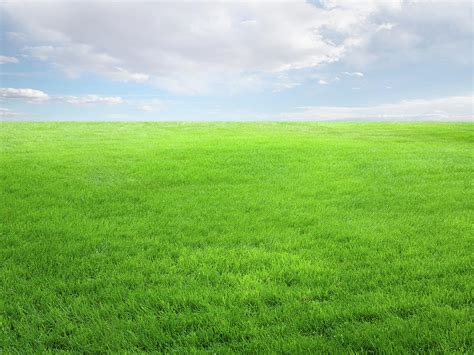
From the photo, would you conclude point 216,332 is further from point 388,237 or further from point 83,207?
point 83,207

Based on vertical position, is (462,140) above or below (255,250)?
above

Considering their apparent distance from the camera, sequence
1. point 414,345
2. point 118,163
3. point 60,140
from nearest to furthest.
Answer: point 414,345 → point 118,163 → point 60,140

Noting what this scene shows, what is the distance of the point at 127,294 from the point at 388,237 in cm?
504

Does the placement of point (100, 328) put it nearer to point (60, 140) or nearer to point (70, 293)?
point (70, 293)

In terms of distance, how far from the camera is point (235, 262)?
266 inches

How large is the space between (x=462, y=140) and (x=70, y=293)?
28.0m

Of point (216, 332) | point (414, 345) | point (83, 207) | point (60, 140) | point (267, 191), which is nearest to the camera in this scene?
point (414, 345)

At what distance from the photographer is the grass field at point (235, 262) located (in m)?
4.74

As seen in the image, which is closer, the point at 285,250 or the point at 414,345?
the point at 414,345

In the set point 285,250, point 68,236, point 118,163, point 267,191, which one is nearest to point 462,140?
point 267,191

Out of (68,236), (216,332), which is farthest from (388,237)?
(68,236)

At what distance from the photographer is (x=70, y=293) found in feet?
19.3

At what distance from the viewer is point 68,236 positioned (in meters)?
8.27

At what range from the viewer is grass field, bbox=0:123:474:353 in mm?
4742
